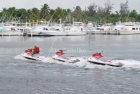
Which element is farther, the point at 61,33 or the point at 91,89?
the point at 61,33

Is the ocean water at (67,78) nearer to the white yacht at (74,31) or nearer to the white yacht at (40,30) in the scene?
the white yacht at (40,30)

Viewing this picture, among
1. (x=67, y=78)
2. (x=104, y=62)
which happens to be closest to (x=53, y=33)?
(x=104, y=62)

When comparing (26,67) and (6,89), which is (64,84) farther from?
(26,67)

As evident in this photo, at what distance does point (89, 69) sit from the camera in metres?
53.7

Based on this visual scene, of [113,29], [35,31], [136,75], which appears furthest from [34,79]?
[113,29]

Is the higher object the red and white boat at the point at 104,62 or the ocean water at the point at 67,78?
the red and white boat at the point at 104,62

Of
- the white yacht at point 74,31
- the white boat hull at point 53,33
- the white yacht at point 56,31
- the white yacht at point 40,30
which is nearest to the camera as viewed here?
the white yacht at point 40,30

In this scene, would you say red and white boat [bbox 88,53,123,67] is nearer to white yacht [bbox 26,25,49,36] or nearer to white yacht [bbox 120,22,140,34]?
white yacht [bbox 26,25,49,36]

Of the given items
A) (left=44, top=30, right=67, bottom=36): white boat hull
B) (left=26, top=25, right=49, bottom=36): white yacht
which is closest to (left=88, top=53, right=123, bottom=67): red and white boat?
(left=26, top=25, right=49, bottom=36): white yacht

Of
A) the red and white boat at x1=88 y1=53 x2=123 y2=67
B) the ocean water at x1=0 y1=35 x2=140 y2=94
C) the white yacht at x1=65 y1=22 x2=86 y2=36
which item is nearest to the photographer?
the ocean water at x1=0 y1=35 x2=140 y2=94

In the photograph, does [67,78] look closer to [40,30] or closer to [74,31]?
[40,30]

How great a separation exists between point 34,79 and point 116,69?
1204cm

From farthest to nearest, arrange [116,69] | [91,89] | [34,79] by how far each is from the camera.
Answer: [116,69], [34,79], [91,89]

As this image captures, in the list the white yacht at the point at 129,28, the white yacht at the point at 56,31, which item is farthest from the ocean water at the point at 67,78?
the white yacht at the point at 129,28
